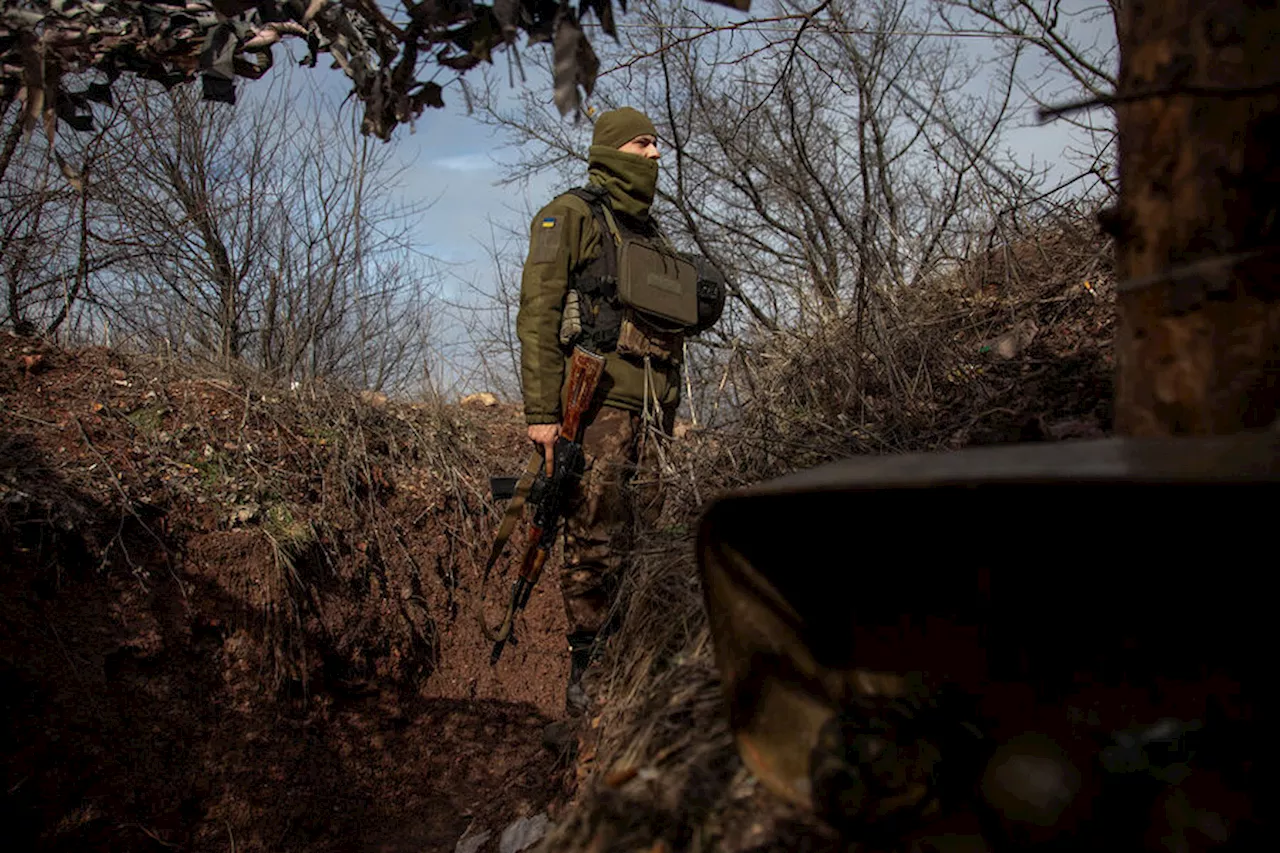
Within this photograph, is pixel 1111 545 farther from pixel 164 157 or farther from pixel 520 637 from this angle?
pixel 164 157

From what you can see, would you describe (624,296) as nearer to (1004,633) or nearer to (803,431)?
(803,431)

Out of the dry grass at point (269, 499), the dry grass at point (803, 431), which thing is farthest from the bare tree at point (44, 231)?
the dry grass at point (803, 431)

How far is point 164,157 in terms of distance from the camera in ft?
24.6

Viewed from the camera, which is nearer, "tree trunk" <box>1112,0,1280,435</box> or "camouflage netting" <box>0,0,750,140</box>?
"tree trunk" <box>1112,0,1280,435</box>

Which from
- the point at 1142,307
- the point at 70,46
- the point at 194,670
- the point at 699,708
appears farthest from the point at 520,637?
the point at 1142,307

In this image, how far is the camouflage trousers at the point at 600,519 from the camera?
330 cm

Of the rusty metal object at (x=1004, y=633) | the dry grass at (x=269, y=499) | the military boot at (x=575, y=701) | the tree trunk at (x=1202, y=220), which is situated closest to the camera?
the rusty metal object at (x=1004, y=633)

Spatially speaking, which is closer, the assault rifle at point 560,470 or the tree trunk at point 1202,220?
the tree trunk at point 1202,220

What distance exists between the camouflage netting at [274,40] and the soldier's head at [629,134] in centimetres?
178

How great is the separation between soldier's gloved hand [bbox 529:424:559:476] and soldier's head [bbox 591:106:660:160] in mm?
1247

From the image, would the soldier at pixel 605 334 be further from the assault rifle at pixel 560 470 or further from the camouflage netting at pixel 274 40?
the camouflage netting at pixel 274 40

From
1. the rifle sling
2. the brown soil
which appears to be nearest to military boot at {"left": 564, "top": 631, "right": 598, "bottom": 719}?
the brown soil

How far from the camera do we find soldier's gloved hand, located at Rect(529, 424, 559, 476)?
3.31 metres

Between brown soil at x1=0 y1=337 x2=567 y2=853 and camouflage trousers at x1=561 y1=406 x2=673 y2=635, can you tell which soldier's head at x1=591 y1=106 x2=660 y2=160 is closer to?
camouflage trousers at x1=561 y1=406 x2=673 y2=635
